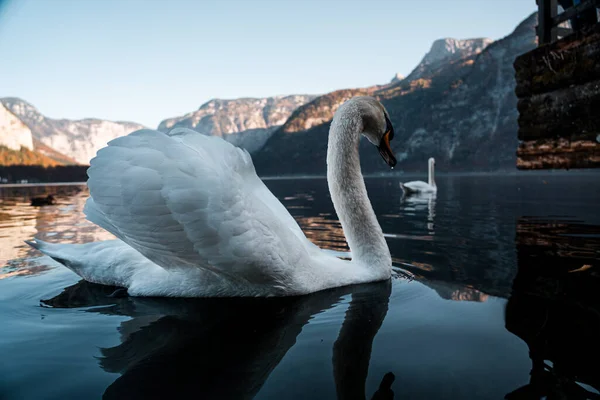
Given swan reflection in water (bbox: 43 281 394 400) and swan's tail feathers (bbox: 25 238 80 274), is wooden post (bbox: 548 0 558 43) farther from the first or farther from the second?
swan's tail feathers (bbox: 25 238 80 274)

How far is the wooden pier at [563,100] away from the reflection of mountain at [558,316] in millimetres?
1237

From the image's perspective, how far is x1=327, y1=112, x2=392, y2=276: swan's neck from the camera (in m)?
4.25

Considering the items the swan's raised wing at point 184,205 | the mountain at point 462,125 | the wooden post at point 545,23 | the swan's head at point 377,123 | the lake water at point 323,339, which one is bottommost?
the lake water at point 323,339

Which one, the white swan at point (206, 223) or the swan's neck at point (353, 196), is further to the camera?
the swan's neck at point (353, 196)

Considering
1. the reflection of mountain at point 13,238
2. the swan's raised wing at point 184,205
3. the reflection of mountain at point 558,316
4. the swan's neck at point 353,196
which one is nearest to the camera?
the reflection of mountain at point 558,316

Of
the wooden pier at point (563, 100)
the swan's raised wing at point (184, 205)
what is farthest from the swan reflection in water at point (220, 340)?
the wooden pier at point (563, 100)

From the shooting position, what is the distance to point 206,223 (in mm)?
2867

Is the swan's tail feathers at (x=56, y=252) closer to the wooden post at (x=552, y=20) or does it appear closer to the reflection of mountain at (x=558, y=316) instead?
the reflection of mountain at (x=558, y=316)

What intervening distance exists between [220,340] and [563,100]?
4293mm

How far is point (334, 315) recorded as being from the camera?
3279 mm

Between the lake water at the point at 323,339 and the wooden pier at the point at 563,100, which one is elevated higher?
the wooden pier at the point at 563,100

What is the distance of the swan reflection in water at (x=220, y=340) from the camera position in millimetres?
2186

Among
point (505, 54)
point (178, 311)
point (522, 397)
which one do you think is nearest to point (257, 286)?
point (178, 311)

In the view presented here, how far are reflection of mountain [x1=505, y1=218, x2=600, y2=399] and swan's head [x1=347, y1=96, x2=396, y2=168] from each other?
187cm
